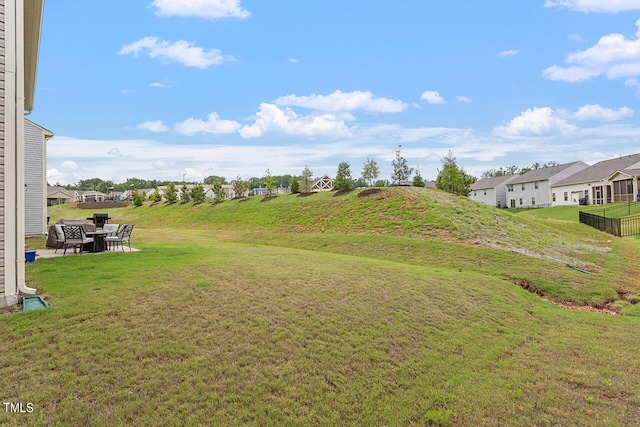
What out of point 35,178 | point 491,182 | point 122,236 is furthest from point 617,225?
point 491,182

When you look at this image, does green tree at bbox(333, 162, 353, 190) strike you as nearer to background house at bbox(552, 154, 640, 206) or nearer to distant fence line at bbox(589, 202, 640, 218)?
distant fence line at bbox(589, 202, 640, 218)

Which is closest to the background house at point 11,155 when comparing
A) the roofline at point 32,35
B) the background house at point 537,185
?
the roofline at point 32,35

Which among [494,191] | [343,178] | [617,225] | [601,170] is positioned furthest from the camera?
[494,191]

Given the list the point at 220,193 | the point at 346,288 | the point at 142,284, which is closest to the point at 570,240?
the point at 346,288

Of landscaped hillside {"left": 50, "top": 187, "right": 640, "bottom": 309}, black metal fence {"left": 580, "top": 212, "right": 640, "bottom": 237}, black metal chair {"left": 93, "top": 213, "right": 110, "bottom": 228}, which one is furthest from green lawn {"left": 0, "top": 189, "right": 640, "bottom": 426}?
black metal fence {"left": 580, "top": 212, "right": 640, "bottom": 237}

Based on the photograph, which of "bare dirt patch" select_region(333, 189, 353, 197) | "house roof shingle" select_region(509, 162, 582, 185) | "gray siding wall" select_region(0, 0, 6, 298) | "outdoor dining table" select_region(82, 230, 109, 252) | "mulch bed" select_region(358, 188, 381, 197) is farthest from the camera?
"house roof shingle" select_region(509, 162, 582, 185)

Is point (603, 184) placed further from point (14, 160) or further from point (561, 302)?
point (14, 160)
